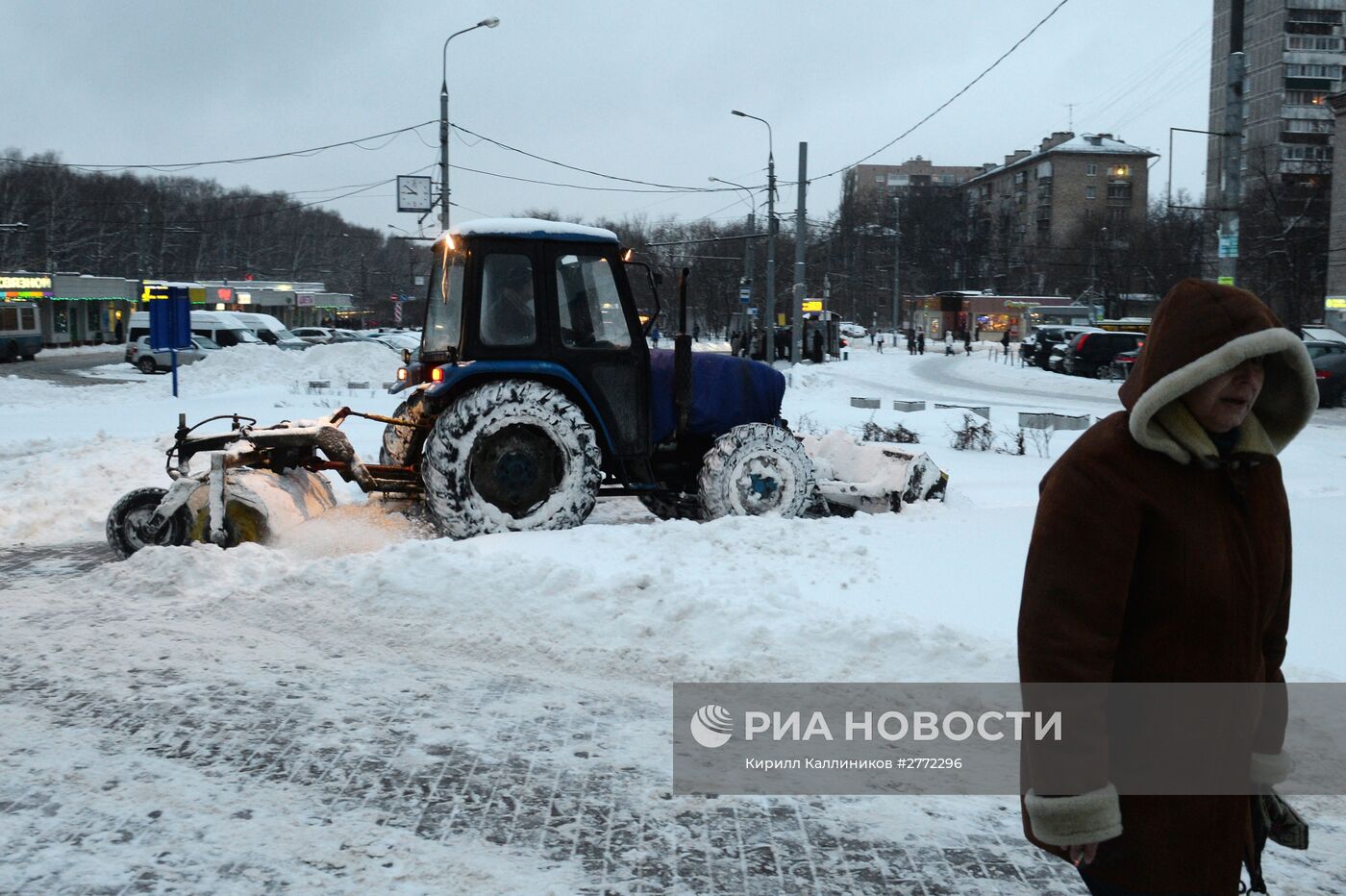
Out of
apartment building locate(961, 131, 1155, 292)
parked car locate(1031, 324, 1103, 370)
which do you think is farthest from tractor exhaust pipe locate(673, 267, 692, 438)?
apartment building locate(961, 131, 1155, 292)

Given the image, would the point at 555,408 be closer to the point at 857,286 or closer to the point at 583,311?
the point at 583,311

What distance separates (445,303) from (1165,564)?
7.46 m

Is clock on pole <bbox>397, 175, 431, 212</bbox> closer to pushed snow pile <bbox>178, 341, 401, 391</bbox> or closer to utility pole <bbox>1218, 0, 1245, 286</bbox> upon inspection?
→ pushed snow pile <bbox>178, 341, 401, 391</bbox>

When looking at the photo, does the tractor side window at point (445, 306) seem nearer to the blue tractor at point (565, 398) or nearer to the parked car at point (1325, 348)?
the blue tractor at point (565, 398)

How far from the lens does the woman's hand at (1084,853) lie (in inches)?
87.5

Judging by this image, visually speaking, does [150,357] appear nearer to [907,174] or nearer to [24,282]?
[24,282]

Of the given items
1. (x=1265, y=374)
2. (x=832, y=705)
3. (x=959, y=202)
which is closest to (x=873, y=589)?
(x=832, y=705)

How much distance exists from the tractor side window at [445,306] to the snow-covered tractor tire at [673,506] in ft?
6.67

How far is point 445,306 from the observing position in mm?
9047

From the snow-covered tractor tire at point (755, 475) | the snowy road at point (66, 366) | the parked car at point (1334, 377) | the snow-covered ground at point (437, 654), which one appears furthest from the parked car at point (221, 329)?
the snow-covered tractor tire at point (755, 475)

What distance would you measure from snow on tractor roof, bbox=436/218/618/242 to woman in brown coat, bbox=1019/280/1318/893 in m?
6.55

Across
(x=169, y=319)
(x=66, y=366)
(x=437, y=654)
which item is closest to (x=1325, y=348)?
(x=169, y=319)

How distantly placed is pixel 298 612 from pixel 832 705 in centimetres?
329

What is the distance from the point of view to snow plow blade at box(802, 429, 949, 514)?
9.05 m
